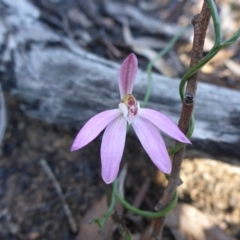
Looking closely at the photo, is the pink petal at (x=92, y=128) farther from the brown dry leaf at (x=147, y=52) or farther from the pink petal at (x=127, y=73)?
the brown dry leaf at (x=147, y=52)

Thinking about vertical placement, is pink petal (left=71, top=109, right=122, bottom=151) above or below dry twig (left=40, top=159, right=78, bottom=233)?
above

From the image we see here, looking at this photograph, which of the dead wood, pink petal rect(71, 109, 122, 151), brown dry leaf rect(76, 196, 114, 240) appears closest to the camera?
pink petal rect(71, 109, 122, 151)

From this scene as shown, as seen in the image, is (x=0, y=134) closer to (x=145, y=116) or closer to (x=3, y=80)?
(x=3, y=80)

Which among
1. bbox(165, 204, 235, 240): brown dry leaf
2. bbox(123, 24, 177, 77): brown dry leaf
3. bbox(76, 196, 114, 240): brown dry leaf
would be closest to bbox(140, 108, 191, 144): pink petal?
bbox(76, 196, 114, 240): brown dry leaf

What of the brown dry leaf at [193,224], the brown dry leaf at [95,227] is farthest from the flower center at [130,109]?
the brown dry leaf at [193,224]

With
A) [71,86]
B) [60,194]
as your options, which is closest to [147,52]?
[71,86]

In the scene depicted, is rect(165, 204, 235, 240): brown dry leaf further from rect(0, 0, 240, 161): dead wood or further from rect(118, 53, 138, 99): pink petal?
rect(118, 53, 138, 99): pink petal

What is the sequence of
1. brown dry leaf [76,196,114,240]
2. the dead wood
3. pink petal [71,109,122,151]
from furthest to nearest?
the dead wood
brown dry leaf [76,196,114,240]
pink petal [71,109,122,151]

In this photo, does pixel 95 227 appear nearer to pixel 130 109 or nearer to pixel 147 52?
pixel 130 109
